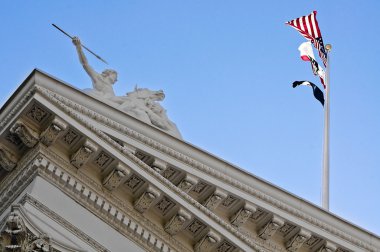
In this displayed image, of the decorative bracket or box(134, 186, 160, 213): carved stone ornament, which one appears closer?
box(134, 186, 160, 213): carved stone ornament

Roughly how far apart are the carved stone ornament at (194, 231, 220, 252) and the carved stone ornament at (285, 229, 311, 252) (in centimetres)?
272

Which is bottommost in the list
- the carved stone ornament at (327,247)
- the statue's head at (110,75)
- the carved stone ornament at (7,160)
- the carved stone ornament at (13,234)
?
the carved stone ornament at (13,234)

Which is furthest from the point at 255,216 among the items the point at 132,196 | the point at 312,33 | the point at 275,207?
the point at 312,33

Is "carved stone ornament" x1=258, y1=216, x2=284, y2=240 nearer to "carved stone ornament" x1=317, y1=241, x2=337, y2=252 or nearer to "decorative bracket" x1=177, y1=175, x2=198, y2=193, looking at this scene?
"carved stone ornament" x1=317, y1=241, x2=337, y2=252

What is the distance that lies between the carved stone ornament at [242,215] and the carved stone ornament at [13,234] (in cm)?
525

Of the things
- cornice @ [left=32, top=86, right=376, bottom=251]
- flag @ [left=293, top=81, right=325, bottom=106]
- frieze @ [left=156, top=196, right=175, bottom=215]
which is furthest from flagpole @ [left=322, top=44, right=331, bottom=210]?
frieze @ [left=156, top=196, right=175, bottom=215]

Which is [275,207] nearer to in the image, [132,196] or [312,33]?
[132,196]

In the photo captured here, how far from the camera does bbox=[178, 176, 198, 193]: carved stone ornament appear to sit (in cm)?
2389

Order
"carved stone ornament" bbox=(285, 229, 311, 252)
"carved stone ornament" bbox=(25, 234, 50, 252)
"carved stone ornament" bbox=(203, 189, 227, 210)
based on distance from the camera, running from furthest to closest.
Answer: "carved stone ornament" bbox=(285, 229, 311, 252) → "carved stone ornament" bbox=(203, 189, 227, 210) → "carved stone ornament" bbox=(25, 234, 50, 252)

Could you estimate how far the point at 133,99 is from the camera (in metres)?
26.3

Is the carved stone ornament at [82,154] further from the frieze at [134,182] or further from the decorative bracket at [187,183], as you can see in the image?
the decorative bracket at [187,183]

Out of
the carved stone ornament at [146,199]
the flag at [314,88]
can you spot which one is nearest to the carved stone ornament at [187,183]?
the carved stone ornament at [146,199]

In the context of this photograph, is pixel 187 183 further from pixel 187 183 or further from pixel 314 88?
pixel 314 88

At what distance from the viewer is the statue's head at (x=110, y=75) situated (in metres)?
26.9
